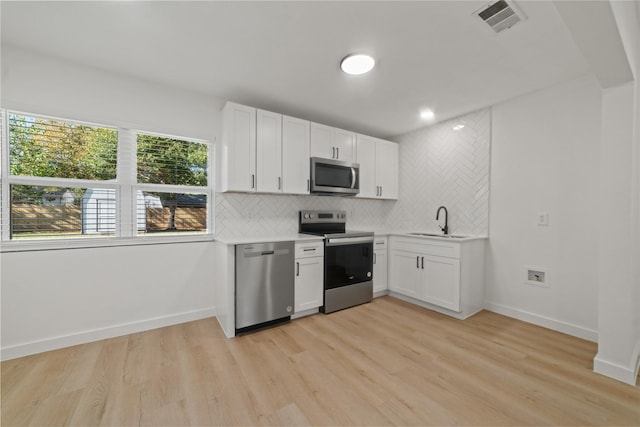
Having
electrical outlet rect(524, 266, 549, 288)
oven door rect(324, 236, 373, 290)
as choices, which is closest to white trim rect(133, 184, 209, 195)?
oven door rect(324, 236, 373, 290)

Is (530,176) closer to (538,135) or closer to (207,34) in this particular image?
(538,135)

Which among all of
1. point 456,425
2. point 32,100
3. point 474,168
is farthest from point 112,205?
point 474,168

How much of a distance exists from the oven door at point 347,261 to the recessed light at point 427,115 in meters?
1.76

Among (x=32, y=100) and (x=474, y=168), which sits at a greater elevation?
(x=32, y=100)

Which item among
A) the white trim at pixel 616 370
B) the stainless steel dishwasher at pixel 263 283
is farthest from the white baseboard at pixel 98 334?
the white trim at pixel 616 370

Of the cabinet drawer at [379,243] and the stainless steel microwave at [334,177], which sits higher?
the stainless steel microwave at [334,177]

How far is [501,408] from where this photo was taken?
1.61 meters

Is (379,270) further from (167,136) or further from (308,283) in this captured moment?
(167,136)

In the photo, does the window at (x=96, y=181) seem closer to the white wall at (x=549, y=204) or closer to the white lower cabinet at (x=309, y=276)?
the white lower cabinet at (x=309, y=276)

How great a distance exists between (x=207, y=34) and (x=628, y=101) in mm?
3068

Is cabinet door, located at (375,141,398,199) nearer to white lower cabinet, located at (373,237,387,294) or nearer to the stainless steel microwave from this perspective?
the stainless steel microwave

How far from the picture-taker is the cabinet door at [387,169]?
160 inches

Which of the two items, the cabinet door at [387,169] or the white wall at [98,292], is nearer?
the white wall at [98,292]

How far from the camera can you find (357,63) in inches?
88.0
